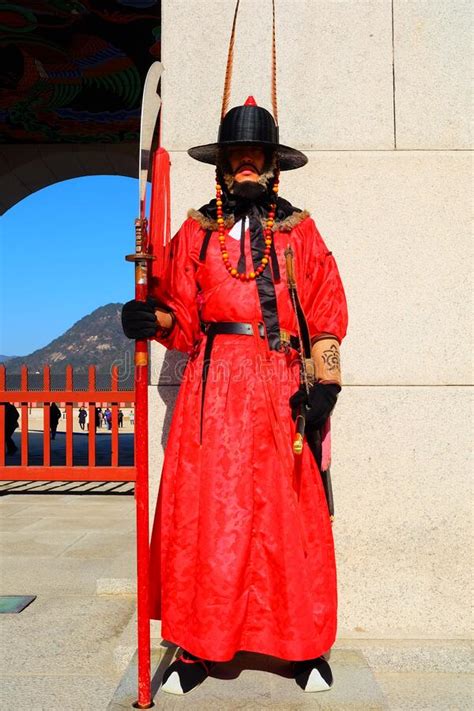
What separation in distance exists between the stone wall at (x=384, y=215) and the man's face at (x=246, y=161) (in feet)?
1.90

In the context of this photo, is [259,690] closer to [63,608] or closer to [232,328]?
[232,328]

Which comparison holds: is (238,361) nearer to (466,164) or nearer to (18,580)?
(466,164)

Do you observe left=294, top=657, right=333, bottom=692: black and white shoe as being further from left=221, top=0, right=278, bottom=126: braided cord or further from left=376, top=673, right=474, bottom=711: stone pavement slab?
left=221, top=0, right=278, bottom=126: braided cord

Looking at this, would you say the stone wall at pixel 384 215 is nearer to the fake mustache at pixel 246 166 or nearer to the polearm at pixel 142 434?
the fake mustache at pixel 246 166

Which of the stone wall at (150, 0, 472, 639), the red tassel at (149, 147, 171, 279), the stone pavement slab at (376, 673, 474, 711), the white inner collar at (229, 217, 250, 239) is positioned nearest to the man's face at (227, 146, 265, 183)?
the white inner collar at (229, 217, 250, 239)

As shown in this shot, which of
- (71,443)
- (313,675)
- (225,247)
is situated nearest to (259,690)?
(313,675)

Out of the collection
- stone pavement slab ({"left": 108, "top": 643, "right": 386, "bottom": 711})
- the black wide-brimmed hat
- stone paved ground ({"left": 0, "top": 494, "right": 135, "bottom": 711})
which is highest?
the black wide-brimmed hat

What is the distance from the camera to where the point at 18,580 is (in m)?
4.39

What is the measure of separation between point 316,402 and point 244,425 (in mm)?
296

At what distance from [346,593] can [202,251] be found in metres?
1.80

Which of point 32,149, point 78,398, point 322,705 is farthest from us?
point 32,149

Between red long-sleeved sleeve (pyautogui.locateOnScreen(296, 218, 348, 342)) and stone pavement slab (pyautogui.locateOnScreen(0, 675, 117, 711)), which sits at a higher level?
red long-sleeved sleeve (pyautogui.locateOnScreen(296, 218, 348, 342))

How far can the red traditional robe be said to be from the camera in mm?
2521

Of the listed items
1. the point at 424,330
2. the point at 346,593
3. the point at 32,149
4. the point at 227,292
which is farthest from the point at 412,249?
the point at 32,149
